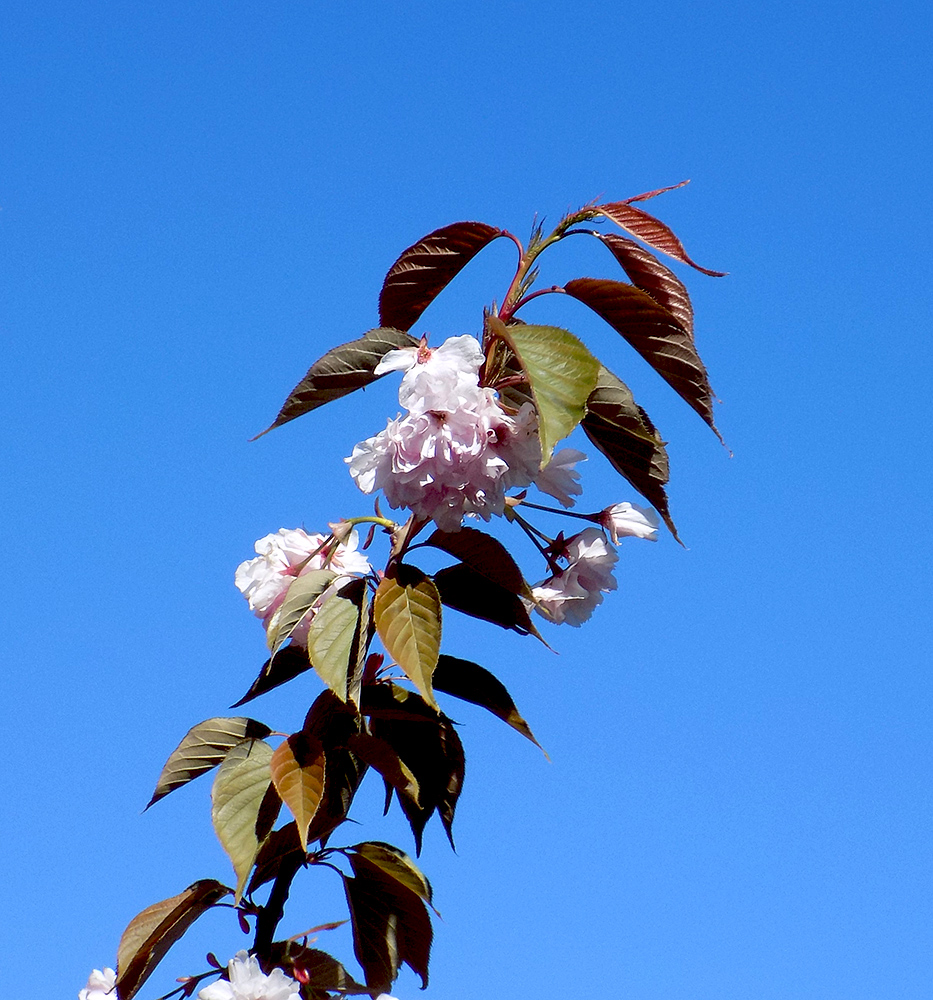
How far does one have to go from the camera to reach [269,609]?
2061 millimetres

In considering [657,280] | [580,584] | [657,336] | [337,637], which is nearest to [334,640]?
[337,637]

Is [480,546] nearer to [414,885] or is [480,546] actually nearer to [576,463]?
[576,463]

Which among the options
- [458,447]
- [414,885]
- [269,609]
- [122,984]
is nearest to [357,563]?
[269,609]

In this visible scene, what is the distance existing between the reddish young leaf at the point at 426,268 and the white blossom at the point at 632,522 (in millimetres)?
536

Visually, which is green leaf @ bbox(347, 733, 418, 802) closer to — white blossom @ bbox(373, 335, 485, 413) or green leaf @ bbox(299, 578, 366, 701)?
green leaf @ bbox(299, 578, 366, 701)

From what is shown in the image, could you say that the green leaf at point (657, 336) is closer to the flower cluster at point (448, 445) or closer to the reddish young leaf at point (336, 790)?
the flower cluster at point (448, 445)

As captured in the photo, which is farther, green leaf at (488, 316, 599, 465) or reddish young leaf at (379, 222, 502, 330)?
reddish young leaf at (379, 222, 502, 330)

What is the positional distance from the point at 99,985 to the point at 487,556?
1080mm

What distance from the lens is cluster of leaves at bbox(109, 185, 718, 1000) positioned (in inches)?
72.4

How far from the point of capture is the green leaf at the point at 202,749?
1.97 meters

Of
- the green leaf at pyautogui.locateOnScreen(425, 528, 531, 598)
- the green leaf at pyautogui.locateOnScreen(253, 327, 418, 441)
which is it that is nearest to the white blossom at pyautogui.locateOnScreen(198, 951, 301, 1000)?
the green leaf at pyautogui.locateOnScreen(425, 528, 531, 598)

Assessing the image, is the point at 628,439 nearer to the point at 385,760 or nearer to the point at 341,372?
the point at 341,372

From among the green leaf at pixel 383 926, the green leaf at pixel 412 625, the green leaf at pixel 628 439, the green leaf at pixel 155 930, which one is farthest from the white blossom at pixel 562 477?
the green leaf at pixel 155 930

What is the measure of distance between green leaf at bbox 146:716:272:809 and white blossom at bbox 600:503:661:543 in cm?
69
